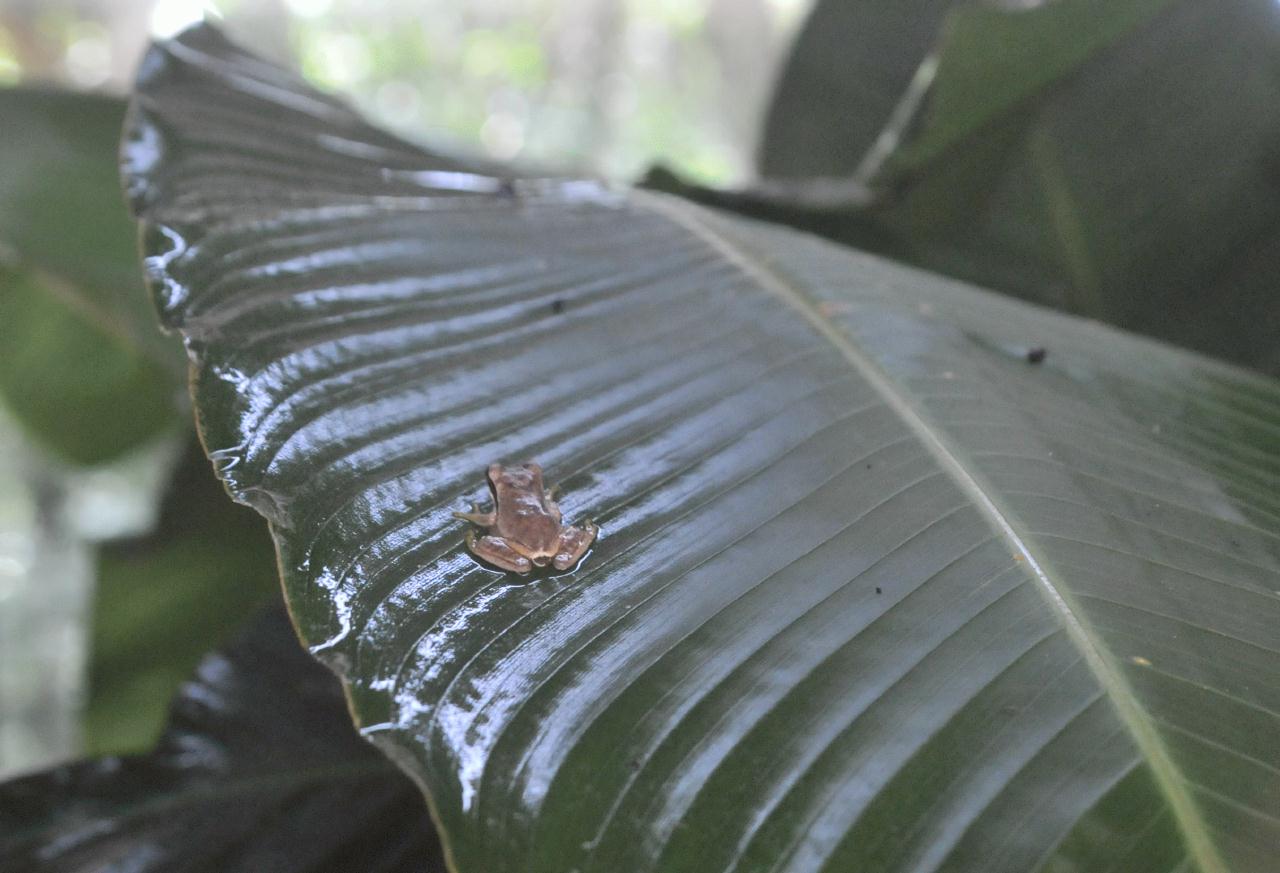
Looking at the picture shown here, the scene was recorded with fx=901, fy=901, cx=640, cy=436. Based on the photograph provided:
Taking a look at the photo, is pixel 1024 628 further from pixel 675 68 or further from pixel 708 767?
pixel 675 68

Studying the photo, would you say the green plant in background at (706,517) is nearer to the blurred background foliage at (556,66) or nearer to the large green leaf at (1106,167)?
the large green leaf at (1106,167)

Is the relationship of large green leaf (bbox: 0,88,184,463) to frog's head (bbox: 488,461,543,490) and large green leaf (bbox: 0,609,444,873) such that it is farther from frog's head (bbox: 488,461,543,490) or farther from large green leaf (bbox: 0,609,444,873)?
frog's head (bbox: 488,461,543,490)

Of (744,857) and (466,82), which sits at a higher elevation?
(466,82)

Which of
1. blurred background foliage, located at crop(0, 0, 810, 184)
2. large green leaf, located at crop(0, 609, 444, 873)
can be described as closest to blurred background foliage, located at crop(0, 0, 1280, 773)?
large green leaf, located at crop(0, 609, 444, 873)

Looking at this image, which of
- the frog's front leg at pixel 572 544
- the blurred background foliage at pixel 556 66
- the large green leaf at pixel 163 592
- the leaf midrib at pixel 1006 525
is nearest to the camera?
the leaf midrib at pixel 1006 525

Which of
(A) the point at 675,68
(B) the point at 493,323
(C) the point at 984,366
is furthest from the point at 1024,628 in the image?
(A) the point at 675,68

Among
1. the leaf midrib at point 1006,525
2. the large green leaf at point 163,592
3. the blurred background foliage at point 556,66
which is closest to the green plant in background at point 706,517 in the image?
the leaf midrib at point 1006,525
